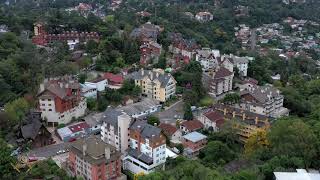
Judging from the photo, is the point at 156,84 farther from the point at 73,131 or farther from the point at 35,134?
the point at 35,134

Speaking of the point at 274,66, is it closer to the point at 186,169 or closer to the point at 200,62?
the point at 200,62

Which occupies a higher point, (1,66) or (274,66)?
(1,66)

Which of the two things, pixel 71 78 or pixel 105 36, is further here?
pixel 105 36

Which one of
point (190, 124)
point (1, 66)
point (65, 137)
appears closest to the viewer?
point (65, 137)

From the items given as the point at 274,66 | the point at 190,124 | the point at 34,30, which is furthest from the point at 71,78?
the point at 274,66

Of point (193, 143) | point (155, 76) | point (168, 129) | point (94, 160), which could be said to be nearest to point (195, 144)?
point (193, 143)

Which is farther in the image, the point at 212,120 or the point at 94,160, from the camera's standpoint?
the point at 212,120

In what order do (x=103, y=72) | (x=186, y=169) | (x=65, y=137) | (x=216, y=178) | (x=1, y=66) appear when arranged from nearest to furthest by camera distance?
(x=216, y=178)
(x=186, y=169)
(x=65, y=137)
(x=1, y=66)
(x=103, y=72)
